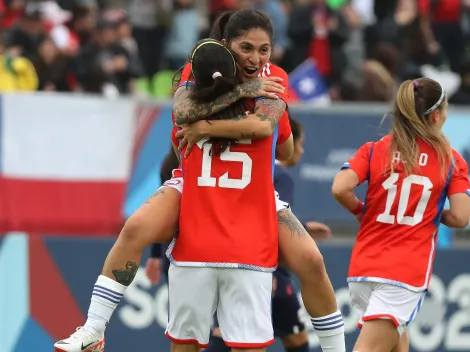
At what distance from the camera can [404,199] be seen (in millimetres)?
6953

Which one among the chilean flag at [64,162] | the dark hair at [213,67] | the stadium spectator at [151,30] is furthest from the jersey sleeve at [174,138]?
the stadium spectator at [151,30]

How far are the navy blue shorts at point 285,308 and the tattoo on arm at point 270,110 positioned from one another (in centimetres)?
236

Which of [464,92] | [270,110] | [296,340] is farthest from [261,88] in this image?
[464,92]

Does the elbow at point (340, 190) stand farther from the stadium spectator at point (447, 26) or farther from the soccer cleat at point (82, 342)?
the stadium spectator at point (447, 26)

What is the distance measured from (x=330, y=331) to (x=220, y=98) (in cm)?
138

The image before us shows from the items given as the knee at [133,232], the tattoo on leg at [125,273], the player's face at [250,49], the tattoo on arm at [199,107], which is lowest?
the tattoo on leg at [125,273]

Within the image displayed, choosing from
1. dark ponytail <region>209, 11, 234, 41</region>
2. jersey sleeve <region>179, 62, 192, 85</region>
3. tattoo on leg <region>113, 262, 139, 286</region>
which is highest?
dark ponytail <region>209, 11, 234, 41</region>

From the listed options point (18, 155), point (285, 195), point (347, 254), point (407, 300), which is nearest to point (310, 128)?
point (347, 254)

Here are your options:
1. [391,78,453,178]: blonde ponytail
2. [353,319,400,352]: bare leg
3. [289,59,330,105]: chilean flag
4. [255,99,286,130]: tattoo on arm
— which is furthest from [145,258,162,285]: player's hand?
[289,59,330,105]: chilean flag

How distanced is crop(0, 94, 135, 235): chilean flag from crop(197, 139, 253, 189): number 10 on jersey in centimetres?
552

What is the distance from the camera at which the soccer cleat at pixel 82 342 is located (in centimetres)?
563

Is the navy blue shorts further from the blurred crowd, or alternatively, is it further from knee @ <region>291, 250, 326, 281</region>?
the blurred crowd

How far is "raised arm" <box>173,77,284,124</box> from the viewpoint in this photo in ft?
18.7

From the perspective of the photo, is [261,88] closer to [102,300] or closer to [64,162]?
[102,300]
